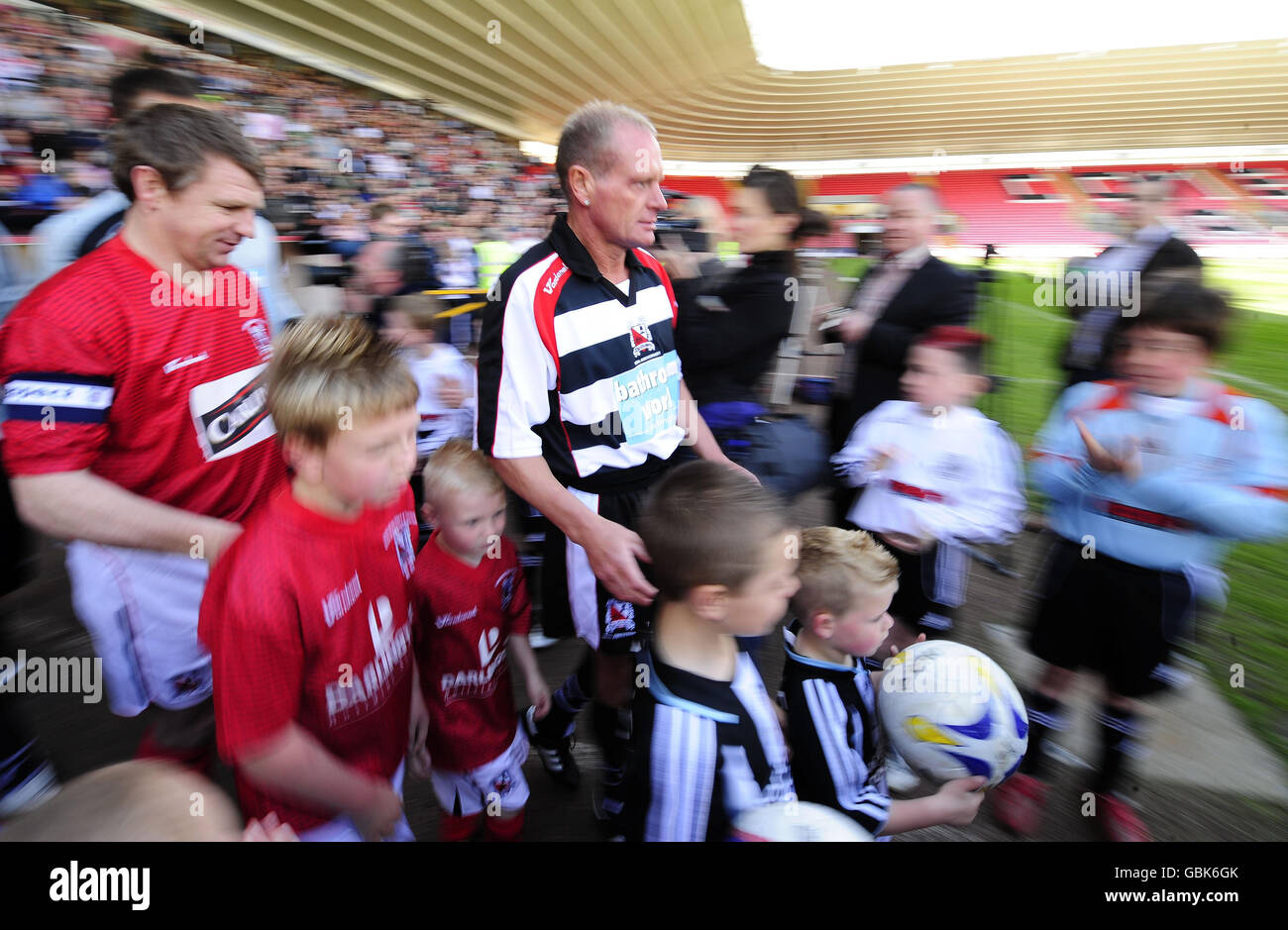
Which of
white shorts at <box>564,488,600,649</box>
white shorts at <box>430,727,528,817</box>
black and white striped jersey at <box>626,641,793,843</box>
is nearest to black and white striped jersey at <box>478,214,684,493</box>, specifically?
white shorts at <box>564,488,600,649</box>

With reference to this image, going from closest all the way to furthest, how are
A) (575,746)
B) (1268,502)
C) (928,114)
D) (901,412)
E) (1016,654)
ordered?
(1268,502), (901,412), (575,746), (1016,654), (928,114)

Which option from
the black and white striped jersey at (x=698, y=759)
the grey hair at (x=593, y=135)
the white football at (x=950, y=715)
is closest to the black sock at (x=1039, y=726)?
the white football at (x=950, y=715)

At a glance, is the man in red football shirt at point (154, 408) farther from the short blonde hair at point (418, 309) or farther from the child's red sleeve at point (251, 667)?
the short blonde hair at point (418, 309)

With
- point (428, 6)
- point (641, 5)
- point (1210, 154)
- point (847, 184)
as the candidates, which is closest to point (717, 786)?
point (428, 6)

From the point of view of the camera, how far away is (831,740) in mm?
1562

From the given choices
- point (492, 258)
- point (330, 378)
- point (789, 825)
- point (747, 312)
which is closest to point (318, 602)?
point (330, 378)

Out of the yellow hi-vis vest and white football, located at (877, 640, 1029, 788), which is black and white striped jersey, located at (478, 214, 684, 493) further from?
the yellow hi-vis vest

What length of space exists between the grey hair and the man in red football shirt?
0.79 m

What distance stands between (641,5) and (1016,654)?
57.7 ft

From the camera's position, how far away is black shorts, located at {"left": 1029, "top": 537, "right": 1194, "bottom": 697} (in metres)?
1.90

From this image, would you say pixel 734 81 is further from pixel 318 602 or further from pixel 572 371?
pixel 318 602

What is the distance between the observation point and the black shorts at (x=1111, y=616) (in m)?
1.90

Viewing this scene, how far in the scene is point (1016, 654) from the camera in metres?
3.09

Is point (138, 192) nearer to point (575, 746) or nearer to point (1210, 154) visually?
point (575, 746)
